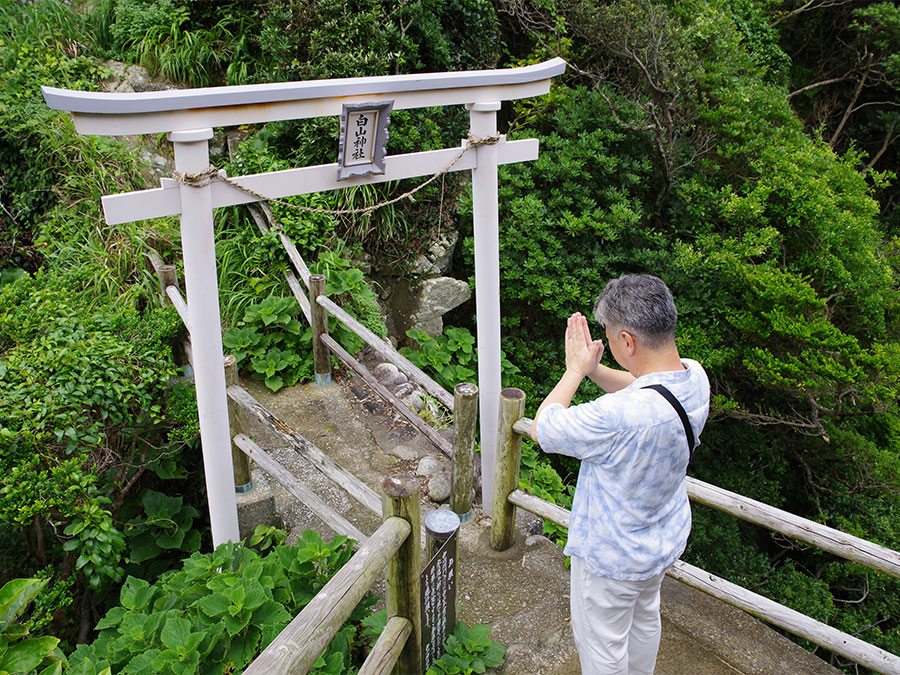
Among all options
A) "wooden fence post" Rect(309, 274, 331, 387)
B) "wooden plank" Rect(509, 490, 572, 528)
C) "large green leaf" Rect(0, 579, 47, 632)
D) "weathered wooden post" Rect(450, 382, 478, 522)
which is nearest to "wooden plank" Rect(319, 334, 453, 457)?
"wooden fence post" Rect(309, 274, 331, 387)

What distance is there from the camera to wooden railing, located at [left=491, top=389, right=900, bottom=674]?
239cm

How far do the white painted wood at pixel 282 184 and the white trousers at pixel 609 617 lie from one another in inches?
72.4

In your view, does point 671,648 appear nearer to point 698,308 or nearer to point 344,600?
point 344,600

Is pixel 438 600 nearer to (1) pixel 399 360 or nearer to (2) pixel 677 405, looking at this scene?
(2) pixel 677 405

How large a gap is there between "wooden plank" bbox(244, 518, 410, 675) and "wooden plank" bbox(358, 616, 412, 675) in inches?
13.0

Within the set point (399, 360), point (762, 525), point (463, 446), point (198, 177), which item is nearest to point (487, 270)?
point (463, 446)

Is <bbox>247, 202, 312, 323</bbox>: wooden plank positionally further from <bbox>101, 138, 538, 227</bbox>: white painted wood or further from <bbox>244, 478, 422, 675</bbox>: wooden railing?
<bbox>244, 478, 422, 675</bbox>: wooden railing

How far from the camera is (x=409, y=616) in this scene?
242cm

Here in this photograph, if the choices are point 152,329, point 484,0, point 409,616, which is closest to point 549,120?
point 484,0

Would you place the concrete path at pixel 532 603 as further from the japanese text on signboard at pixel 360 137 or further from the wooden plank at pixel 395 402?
the japanese text on signboard at pixel 360 137

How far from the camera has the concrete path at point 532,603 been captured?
2.84m

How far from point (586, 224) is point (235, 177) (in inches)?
168

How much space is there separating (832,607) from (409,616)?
498cm

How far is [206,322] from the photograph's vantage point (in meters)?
2.60
